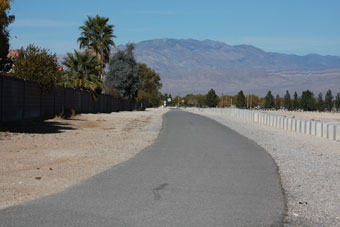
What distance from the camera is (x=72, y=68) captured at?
4562 cm

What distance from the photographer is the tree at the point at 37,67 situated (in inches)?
1132

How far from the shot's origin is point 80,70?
150 feet

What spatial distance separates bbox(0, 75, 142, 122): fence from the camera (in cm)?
2281

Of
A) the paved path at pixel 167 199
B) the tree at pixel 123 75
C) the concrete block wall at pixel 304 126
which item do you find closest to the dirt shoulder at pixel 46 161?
the paved path at pixel 167 199

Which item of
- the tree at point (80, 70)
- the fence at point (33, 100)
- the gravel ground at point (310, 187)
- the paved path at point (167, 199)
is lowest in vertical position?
the gravel ground at point (310, 187)

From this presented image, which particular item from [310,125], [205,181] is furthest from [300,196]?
[310,125]

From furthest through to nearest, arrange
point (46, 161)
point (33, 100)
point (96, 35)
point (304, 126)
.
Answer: point (96, 35) → point (304, 126) → point (33, 100) → point (46, 161)

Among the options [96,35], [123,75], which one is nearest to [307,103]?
[123,75]

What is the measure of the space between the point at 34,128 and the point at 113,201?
1821 cm

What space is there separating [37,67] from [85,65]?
1650cm

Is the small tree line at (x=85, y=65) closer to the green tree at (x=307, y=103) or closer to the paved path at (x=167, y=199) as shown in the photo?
the paved path at (x=167, y=199)

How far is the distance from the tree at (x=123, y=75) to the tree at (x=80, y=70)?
37335mm

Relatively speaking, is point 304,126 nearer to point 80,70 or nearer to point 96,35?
point 80,70

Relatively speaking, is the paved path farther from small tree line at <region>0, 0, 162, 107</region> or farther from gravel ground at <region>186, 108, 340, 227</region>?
small tree line at <region>0, 0, 162, 107</region>
